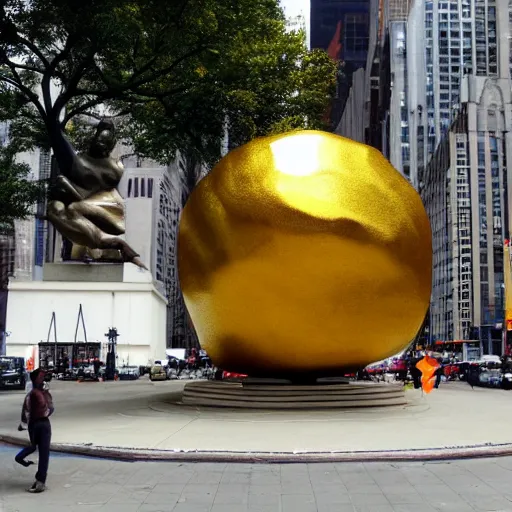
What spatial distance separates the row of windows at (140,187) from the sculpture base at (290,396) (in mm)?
65586

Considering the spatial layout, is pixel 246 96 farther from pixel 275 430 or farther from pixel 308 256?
pixel 275 430

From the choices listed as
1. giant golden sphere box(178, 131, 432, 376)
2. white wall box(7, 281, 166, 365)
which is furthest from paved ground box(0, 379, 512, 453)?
white wall box(7, 281, 166, 365)

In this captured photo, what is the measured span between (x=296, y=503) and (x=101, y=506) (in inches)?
69.0

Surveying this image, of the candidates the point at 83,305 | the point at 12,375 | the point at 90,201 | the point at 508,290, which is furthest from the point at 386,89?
the point at 12,375

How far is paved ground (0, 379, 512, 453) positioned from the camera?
31.4ft

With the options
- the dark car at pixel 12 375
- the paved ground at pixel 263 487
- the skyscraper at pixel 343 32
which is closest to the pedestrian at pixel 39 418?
the paved ground at pixel 263 487

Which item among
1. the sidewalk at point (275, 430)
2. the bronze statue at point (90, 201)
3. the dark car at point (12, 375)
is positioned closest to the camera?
the sidewalk at point (275, 430)

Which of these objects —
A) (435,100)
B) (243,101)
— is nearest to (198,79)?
(243,101)

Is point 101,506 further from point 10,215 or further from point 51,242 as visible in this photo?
point 51,242

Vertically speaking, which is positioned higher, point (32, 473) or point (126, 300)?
point (126, 300)

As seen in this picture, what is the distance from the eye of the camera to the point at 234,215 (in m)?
13.1

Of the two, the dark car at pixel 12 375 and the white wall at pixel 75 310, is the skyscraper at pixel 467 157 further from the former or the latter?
the dark car at pixel 12 375

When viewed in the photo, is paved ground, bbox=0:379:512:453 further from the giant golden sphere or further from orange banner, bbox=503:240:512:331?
orange banner, bbox=503:240:512:331

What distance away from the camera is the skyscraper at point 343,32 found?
118m
